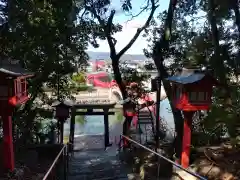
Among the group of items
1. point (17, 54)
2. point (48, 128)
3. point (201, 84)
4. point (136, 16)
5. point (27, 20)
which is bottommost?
point (48, 128)

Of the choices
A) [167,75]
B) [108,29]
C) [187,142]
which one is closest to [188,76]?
[187,142]

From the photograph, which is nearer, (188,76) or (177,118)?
(188,76)

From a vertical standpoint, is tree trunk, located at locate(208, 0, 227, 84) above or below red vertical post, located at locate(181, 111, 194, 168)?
above

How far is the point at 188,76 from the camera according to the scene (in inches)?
278

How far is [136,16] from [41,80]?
422 centimetres

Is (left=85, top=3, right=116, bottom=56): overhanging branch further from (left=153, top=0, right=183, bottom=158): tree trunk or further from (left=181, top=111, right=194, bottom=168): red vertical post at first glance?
(left=181, top=111, right=194, bottom=168): red vertical post

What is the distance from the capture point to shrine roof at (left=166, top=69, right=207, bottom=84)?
675cm

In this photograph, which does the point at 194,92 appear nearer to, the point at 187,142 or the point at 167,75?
the point at 187,142

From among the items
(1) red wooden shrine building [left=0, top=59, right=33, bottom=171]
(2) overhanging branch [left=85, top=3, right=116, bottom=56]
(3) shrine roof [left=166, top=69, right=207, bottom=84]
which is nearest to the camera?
(3) shrine roof [left=166, top=69, right=207, bottom=84]

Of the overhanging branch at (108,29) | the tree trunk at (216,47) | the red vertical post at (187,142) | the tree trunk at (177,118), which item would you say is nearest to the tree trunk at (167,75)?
the tree trunk at (177,118)

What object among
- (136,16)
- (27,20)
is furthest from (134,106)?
(27,20)

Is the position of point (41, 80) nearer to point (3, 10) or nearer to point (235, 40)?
point (3, 10)

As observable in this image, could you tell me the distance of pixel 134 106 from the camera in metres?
11.9

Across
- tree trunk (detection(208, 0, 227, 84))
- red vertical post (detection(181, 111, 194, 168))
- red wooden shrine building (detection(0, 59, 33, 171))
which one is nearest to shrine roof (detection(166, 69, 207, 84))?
red vertical post (detection(181, 111, 194, 168))
